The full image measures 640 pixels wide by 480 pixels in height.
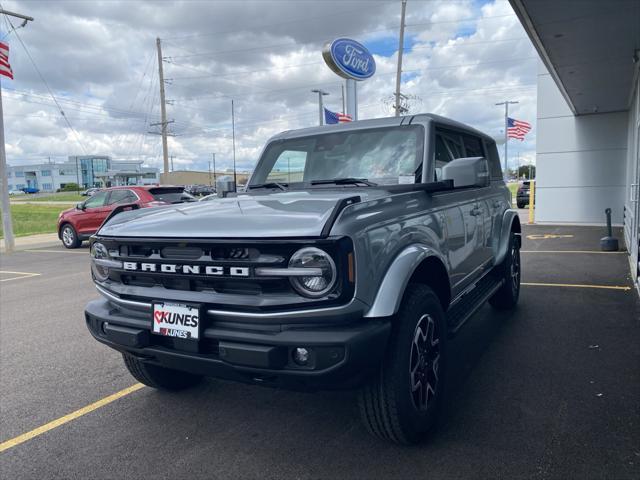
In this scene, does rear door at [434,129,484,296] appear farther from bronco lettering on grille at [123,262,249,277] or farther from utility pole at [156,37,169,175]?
utility pole at [156,37,169,175]

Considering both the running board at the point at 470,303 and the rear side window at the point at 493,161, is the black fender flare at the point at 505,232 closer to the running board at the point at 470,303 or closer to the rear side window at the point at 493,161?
the running board at the point at 470,303

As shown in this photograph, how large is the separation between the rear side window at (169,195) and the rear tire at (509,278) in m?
8.51

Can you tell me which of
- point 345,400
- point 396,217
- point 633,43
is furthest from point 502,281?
point 633,43

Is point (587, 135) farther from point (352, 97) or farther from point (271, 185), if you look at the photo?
point (271, 185)

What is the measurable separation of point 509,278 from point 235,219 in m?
3.88

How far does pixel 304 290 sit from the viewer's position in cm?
238

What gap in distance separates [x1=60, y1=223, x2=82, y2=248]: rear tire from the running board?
12.5 meters

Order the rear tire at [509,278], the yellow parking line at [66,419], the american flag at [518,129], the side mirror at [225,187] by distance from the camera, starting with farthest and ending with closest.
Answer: the american flag at [518,129], the rear tire at [509,278], the side mirror at [225,187], the yellow parking line at [66,419]

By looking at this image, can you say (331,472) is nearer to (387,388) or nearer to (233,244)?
(387,388)

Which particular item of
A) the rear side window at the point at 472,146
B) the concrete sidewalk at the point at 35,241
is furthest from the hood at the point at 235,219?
the concrete sidewalk at the point at 35,241

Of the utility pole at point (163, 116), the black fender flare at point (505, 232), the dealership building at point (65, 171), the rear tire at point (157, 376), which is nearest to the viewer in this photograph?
the rear tire at point (157, 376)

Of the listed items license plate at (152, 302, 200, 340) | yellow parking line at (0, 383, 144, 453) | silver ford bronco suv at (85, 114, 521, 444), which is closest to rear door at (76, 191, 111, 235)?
yellow parking line at (0, 383, 144, 453)

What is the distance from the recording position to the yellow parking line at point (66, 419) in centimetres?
307

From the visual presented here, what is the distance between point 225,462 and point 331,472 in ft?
1.95
